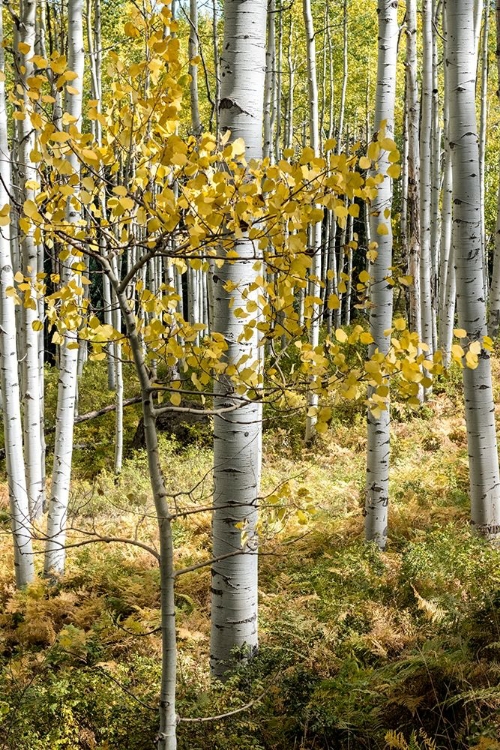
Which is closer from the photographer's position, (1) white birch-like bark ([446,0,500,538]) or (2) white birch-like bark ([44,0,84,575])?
(1) white birch-like bark ([446,0,500,538])

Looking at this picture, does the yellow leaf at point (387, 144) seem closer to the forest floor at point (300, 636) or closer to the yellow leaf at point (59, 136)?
the yellow leaf at point (59, 136)

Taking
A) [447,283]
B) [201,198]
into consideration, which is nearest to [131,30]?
[201,198]

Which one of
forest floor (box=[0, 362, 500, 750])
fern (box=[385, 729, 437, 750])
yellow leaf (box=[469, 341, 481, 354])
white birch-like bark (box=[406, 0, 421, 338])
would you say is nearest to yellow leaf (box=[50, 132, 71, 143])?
forest floor (box=[0, 362, 500, 750])

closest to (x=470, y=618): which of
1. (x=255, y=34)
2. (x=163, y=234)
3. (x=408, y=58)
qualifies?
(x=163, y=234)

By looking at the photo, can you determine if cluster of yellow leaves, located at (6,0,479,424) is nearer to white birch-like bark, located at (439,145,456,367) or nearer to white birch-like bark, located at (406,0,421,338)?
white birch-like bark, located at (406,0,421,338)

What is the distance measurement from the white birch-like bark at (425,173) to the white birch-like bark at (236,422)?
725 cm

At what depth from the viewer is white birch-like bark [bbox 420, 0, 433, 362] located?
9.79 meters

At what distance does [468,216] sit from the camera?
4.71 m

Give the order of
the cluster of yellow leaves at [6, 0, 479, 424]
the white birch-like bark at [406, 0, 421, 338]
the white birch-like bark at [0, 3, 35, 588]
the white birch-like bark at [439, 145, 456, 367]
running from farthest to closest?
the white birch-like bark at [439, 145, 456, 367] → the white birch-like bark at [406, 0, 421, 338] → the white birch-like bark at [0, 3, 35, 588] → the cluster of yellow leaves at [6, 0, 479, 424]

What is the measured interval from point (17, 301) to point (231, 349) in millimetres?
1015

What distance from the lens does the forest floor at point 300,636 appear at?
284cm

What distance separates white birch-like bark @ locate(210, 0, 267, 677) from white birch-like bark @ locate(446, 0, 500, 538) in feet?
6.92

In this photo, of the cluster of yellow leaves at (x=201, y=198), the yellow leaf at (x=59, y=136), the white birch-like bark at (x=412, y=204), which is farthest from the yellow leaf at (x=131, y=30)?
the white birch-like bark at (x=412, y=204)

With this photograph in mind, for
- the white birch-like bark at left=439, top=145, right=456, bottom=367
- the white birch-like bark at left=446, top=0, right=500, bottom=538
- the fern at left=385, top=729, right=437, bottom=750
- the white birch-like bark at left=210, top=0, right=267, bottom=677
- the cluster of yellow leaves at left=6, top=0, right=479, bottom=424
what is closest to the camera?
the cluster of yellow leaves at left=6, top=0, right=479, bottom=424
